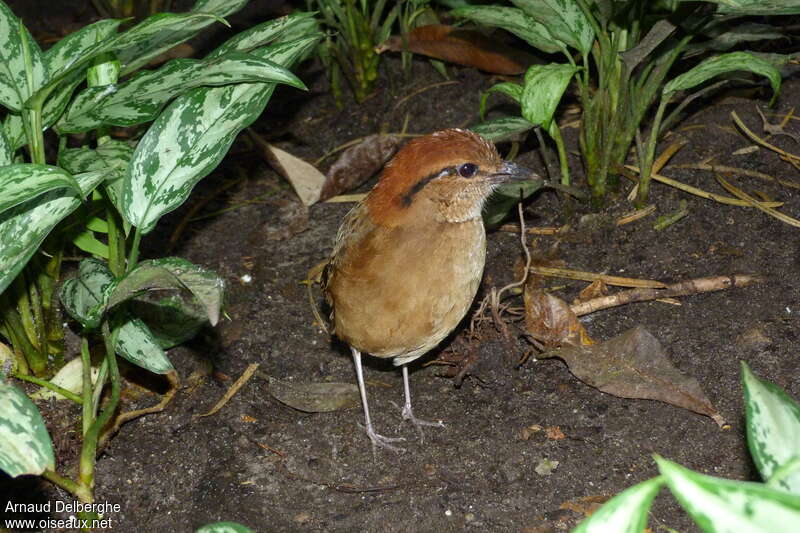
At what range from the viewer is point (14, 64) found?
9.84ft

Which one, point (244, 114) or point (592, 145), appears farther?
point (592, 145)

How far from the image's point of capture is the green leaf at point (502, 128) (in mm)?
3738

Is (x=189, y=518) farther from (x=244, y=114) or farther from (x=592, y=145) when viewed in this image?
(x=592, y=145)

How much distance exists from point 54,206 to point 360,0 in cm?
294

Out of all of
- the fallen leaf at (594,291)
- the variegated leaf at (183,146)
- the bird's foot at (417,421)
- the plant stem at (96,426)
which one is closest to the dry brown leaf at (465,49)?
the fallen leaf at (594,291)

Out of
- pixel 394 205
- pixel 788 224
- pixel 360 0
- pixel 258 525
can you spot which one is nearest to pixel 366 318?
pixel 394 205

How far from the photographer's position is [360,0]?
5156mm

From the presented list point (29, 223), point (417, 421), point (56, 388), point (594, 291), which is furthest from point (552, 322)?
point (29, 223)

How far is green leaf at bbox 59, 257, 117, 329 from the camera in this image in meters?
2.96

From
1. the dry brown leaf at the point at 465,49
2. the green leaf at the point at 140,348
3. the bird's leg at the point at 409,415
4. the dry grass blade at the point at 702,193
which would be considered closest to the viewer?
the green leaf at the point at 140,348

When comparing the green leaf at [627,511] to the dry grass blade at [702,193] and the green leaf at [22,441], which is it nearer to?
the green leaf at [22,441]

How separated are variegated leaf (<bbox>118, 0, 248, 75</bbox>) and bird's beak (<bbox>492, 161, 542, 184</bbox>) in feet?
3.78

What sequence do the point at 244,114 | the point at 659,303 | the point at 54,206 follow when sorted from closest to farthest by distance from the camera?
the point at 54,206, the point at 244,114, the point at 659,303

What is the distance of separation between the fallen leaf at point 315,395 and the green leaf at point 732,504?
8.06 feet
